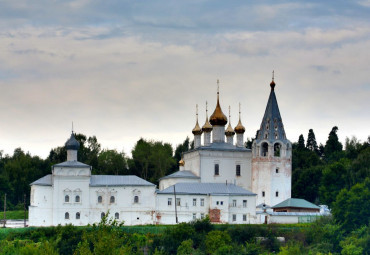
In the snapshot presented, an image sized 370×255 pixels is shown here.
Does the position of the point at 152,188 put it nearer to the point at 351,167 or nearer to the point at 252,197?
the point at 252,197

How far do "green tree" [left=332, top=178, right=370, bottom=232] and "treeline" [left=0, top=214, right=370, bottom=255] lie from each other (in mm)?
505

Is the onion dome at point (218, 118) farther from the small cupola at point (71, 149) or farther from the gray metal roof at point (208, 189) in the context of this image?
the small cupola at point (71, 149)

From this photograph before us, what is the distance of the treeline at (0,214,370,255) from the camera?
4153 centimetres

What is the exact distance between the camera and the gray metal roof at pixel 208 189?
1962 inches

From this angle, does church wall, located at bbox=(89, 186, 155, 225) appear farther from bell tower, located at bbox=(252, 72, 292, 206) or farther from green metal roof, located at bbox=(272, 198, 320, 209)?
green metal roof, located at bbox=(272, 198, 320, 209)

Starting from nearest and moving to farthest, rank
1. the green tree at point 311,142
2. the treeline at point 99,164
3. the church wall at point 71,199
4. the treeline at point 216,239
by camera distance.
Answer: the treeline at point 216,239
the church wall at point 71,199
the treeline at point 99,164
the green tree at point 311,142

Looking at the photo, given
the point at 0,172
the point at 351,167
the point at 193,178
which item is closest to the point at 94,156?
the point at 0,172

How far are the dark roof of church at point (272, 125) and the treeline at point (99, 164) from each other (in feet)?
42.9

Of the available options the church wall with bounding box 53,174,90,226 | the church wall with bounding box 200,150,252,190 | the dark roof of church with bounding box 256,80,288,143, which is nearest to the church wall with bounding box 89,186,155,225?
the church wall with bounding box 53,174,90,226

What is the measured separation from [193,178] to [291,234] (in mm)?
9183

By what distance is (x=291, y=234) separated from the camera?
149 ft

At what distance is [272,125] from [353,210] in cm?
1126

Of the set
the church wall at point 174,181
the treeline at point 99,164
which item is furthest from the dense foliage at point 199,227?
the church wall at point 174,181

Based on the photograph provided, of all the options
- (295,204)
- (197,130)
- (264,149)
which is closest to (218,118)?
(197,130)
